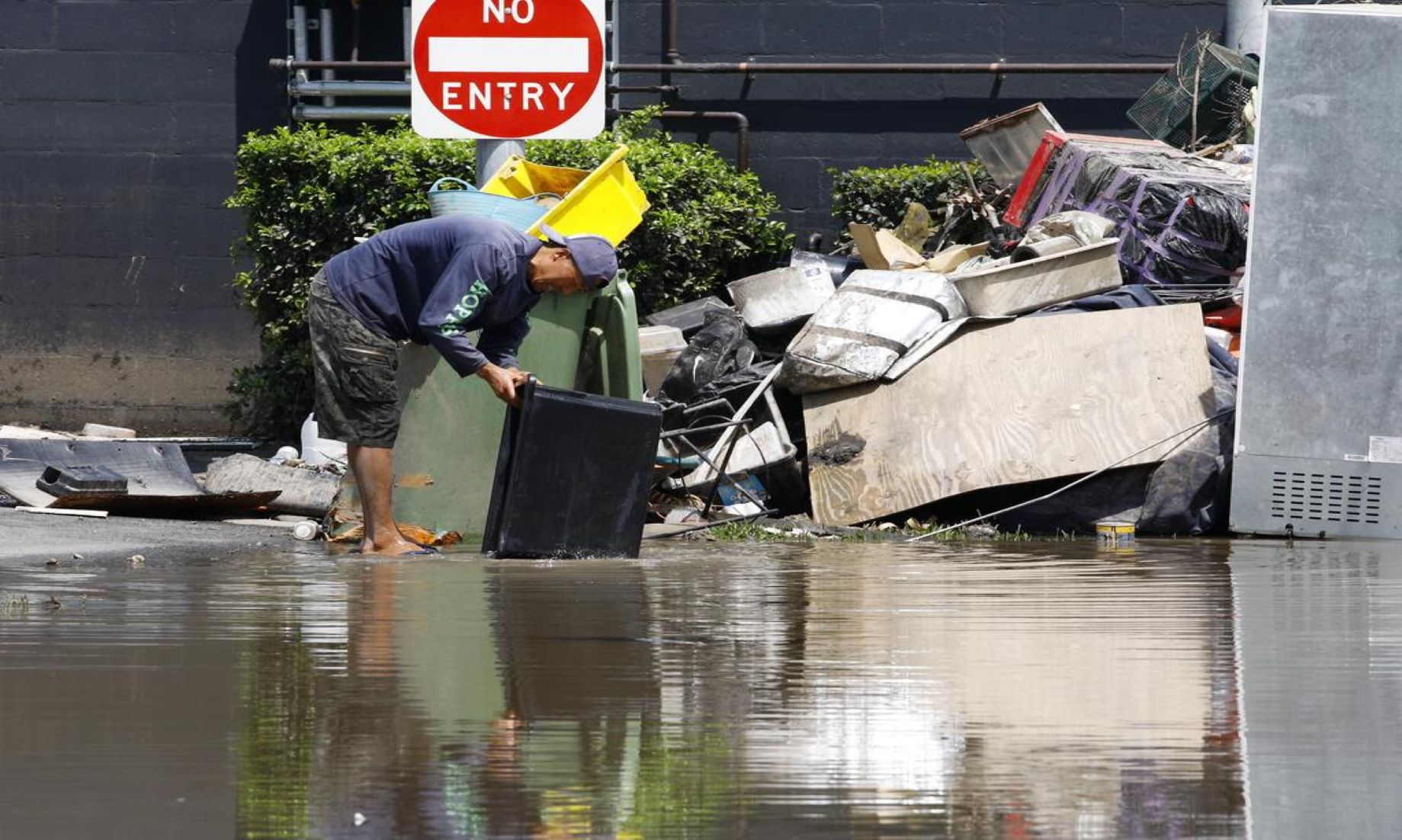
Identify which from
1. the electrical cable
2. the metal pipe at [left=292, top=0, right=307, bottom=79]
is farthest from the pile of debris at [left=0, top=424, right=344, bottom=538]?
the metal pipe at [left=292, top=0, right=307, bottom=79]

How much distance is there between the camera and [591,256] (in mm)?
7996

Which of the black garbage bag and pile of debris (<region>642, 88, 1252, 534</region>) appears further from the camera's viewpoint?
the black garbage bag

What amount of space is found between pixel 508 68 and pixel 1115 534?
3424 mm

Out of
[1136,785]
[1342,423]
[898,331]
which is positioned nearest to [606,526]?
[898,331]

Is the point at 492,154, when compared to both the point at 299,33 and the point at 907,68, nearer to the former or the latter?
the point at 299,33

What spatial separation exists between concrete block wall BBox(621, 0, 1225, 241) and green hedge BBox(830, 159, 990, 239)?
60 centimetres

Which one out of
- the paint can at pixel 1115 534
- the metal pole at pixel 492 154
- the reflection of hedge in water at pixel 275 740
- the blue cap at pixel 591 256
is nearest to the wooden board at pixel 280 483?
the metal pole at pixel 492 154

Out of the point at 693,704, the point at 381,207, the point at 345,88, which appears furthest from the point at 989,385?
the point at 345,88

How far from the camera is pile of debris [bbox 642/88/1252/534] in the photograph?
31.0 ft

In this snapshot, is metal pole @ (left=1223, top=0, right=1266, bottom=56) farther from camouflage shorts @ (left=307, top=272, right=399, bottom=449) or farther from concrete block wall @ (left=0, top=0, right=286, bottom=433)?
camouflage shorts @ (left=307, top=272, right=399, bottom=449)

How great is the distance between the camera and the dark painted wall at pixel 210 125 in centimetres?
1333

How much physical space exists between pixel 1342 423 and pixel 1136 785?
18.7ft

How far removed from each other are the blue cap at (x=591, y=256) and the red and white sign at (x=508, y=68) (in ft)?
1.33

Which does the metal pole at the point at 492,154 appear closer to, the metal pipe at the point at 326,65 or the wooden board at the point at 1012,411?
the wooden board at the point at 1012,411
